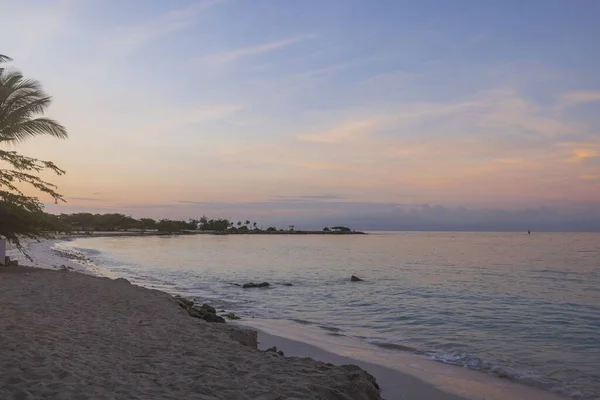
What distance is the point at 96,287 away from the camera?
15945mm

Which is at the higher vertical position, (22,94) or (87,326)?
(22,94)

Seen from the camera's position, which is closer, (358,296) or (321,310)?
(321,310)

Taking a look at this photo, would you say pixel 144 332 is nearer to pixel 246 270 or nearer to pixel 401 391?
pixel 401 391

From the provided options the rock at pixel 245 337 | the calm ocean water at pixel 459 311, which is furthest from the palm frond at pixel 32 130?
the rock at pixel 245 337

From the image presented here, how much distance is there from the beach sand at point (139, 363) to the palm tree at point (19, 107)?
1111cm

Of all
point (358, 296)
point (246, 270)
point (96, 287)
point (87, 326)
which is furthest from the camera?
point (246, 270)

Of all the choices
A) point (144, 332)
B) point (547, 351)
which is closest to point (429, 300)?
point (547, 351)

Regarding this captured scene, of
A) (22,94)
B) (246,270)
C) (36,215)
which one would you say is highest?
(22,94)

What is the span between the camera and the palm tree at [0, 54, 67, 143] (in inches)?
766

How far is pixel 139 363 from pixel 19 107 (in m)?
17.2

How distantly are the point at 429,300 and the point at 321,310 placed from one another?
17.4 ft

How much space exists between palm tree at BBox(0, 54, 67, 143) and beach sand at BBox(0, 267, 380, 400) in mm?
11115

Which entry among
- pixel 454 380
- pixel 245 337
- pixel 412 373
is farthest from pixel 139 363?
pixel 454 380

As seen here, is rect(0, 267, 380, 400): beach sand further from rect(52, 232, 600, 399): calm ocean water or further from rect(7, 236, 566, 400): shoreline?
rect(52, 232, 600, 399): calm ocean water
